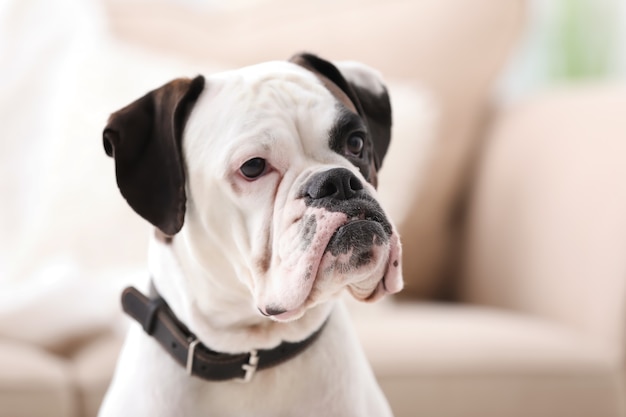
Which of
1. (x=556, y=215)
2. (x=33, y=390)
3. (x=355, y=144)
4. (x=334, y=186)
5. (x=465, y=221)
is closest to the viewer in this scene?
(x=334, y=186)

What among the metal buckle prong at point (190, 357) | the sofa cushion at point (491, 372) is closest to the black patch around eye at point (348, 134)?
the metal buckle prong at point (190, 357)

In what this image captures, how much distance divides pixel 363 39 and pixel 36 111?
0.82 meters

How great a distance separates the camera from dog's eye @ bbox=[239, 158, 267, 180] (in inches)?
42.8

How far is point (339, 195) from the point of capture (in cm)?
104

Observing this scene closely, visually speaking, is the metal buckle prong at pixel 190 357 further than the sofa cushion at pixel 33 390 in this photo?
No

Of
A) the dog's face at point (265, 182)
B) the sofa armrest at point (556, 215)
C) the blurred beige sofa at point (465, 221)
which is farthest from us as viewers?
the sofa armrest at point (556, 215)

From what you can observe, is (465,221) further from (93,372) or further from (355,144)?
(355,144)

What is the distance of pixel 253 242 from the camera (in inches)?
42.5

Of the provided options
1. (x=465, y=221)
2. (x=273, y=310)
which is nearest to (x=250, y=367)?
(x=273, y=310)

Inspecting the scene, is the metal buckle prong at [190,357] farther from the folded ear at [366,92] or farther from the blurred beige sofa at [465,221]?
the blurred beige sofa at [465,221]

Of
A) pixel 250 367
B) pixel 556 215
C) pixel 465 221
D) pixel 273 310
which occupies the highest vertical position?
pixel 273 310

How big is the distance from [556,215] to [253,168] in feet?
3.64

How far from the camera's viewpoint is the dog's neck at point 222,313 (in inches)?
45.5

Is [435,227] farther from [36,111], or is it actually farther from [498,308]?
[36,111]
